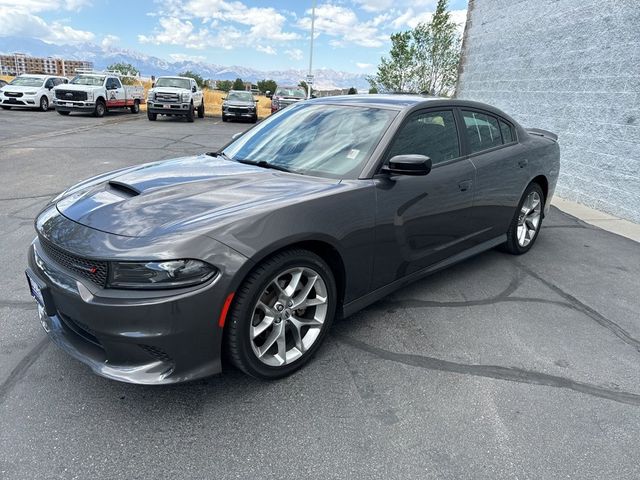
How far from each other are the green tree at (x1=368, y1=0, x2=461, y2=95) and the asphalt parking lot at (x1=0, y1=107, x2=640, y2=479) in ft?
53.2

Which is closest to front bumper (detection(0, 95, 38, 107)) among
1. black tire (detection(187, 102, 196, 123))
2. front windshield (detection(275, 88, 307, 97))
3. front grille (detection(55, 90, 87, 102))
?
front grille (detection(55, 90, 87, 102))

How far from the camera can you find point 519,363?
9.60 feet

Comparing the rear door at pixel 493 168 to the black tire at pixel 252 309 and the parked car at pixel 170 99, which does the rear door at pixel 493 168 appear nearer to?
the black tire at pixel 252 309

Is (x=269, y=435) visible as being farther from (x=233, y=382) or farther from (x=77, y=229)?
(x=77, y=229)

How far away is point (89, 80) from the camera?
20.8m

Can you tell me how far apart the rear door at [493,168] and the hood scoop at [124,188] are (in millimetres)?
2655

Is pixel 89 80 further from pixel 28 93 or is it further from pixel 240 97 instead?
pixel 240 97

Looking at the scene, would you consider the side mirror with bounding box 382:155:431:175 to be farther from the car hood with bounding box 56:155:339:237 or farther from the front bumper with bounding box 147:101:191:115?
the front bumper with bounding box 147:101:191:115

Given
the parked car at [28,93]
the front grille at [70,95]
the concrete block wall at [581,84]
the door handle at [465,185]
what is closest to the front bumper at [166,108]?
the front grille at [70,95]

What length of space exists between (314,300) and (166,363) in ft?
3.04

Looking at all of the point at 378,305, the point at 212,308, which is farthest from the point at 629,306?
the point at 212,308

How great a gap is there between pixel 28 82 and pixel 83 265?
83.1ft

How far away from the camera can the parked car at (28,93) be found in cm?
2134

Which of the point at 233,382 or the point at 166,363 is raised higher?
the point at 166,363
